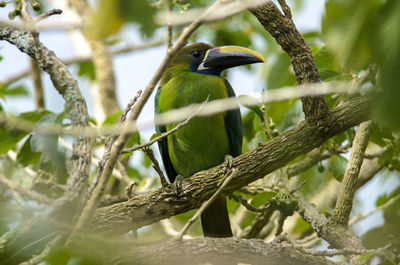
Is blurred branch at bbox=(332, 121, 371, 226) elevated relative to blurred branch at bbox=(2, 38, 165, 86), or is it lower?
lower

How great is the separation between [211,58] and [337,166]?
4.89 ft

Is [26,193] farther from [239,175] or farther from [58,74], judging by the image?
[239,175]

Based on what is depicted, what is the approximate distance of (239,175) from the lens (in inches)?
122

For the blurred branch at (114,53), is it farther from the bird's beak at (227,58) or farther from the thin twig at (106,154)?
the thin twig at (106,154)

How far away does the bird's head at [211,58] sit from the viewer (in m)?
4.08

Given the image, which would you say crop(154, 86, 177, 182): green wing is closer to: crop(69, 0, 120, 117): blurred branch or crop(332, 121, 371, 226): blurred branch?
crop(332, 121, 371, 226): blurred branch

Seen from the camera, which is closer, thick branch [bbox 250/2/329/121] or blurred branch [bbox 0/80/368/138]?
blurred branch [bbox 0/80/368/138]

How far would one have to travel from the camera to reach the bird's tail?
3.94m

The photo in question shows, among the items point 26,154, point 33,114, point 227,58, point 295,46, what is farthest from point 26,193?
point 295,46

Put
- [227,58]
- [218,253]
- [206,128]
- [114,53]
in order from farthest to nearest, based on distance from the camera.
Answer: [114,53] → [227,58] → [206,128] → [218,253]

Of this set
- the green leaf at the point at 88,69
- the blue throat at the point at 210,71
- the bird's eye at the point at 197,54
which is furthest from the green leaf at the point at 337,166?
the green leaf at the point at 88,69

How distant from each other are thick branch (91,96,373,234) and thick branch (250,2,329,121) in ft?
0.35

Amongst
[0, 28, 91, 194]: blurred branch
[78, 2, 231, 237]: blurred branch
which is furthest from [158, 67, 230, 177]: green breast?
[78, 2, 231, 237]: blurred branch

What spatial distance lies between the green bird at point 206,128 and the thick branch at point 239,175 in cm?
64
